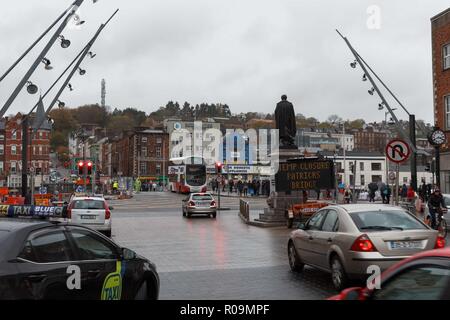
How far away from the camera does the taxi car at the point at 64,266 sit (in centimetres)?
535

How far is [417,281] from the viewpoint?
3926 mm

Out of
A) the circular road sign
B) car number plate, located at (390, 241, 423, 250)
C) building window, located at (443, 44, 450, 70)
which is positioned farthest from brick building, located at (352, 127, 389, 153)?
car number plate, located at (390, 241, 423, 250)

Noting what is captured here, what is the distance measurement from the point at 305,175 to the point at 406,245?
1496 cm

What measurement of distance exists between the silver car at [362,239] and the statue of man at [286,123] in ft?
52.5

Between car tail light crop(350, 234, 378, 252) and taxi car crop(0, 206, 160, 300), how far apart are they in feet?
10.5

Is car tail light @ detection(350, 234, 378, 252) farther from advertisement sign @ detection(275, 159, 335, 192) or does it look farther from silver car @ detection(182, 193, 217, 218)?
silver car @ detection(182, 193, 217, 218)

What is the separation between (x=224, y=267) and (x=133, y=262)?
16.9ft

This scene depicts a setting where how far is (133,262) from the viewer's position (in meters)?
7.02

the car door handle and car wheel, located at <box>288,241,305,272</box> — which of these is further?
car wheel, located at <box>288,241,305,272</box>

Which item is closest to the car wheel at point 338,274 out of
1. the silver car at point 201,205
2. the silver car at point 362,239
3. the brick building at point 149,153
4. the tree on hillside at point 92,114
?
the silver car at point 362,239

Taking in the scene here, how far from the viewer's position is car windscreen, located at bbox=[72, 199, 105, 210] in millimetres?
19406

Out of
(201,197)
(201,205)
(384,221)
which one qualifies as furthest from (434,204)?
(201,197)

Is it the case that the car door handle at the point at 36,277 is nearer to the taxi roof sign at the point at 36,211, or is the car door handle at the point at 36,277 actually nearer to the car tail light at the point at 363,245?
the taxi roof sign at the point at 36,211

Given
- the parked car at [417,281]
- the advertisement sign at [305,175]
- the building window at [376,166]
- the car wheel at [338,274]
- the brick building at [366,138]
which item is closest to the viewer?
the parked car at [417,281]
